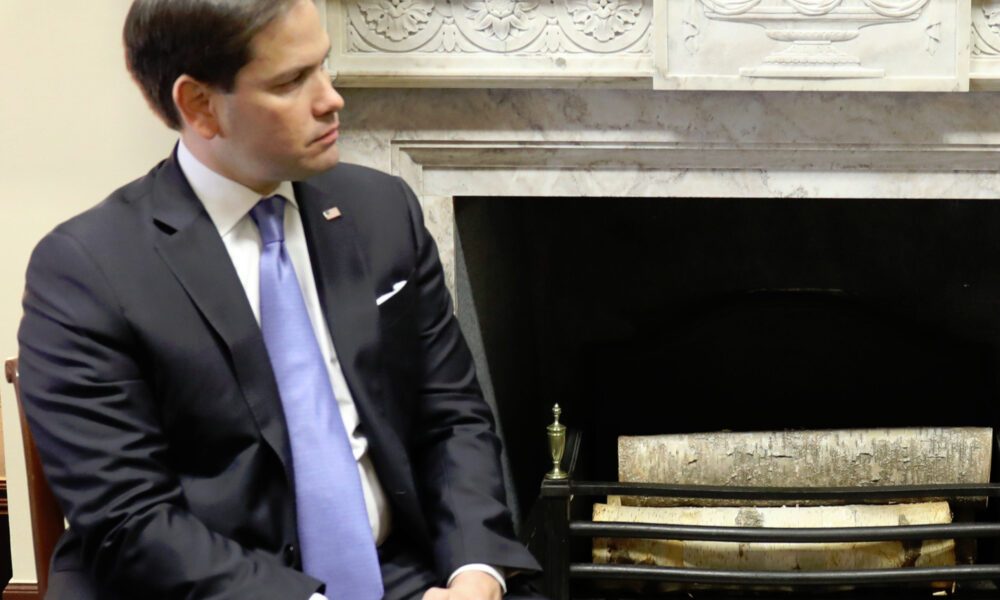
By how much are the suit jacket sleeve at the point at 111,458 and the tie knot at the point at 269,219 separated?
201 mm

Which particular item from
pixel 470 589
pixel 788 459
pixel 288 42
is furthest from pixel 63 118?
pixel 788 459

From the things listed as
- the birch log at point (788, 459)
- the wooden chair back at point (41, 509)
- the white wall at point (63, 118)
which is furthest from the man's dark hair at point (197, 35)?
the birch log at point (788, 459)

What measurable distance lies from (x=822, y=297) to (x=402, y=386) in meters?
1.37

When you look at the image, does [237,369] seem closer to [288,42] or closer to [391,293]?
[391,293]

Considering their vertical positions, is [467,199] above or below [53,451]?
above

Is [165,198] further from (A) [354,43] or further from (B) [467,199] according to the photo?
(B) [467,199]

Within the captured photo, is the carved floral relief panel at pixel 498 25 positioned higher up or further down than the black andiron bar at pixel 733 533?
higher up

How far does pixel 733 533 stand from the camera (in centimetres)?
211

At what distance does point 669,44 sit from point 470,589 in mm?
1090

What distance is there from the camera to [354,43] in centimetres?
211

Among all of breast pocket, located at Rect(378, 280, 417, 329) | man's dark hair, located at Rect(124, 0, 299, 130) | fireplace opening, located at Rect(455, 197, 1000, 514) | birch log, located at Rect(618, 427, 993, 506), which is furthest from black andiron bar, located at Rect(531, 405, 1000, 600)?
man's dark hair, located at Rect(124, 0, 299, 130)

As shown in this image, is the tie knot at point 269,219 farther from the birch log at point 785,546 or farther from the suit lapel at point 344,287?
A: the birch log at point 785,546

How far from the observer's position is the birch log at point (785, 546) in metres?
2.30

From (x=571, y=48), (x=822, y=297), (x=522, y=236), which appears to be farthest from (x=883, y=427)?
(x=571, y=48)
